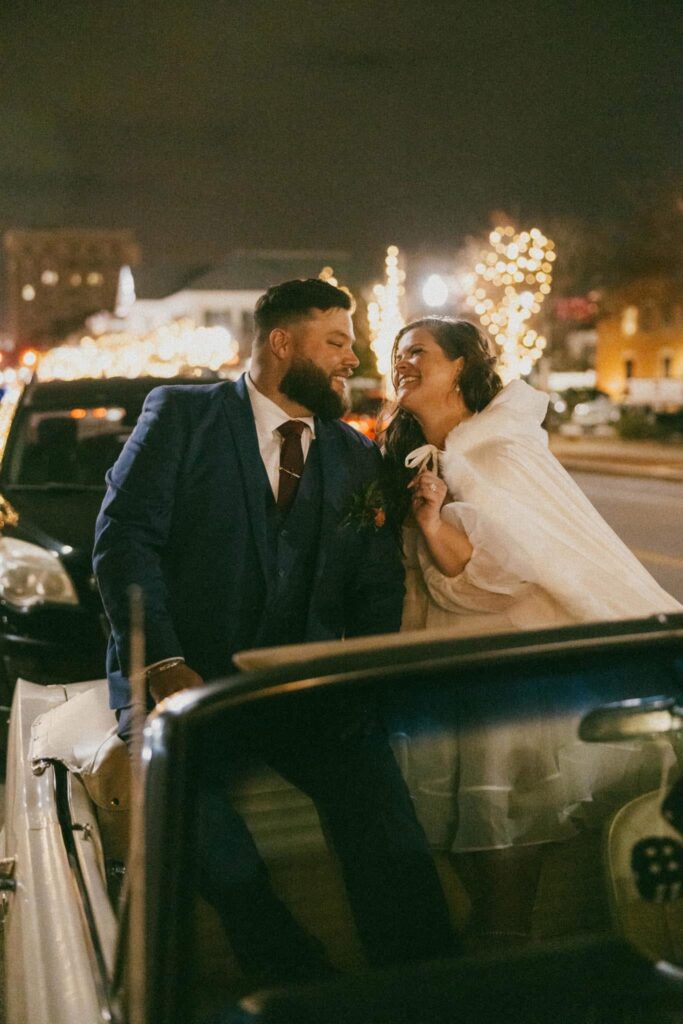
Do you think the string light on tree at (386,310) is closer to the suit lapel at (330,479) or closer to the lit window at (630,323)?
the suit lapel at (330,479)

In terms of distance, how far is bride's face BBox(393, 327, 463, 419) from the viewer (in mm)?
3750

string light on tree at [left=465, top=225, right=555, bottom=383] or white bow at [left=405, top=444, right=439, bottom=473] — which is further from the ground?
string light on tree at [left=465, top=225, right=555, bottom=383]

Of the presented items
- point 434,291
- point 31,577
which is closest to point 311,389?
point 31,577

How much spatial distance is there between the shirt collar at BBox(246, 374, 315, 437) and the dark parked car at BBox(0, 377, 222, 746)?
2804 mm

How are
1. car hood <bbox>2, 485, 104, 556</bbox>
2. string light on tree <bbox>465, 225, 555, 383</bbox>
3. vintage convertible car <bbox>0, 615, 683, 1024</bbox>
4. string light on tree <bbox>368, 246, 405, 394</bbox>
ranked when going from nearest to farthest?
vintage convertible car <bbox>0, 615, 683, 1024</bbox>
car hood <bbox>2, 485, 104, 556</bbox>
string light on tree <bbox>465, 225, 555, 383</bbox>
string light on tree <bbox>368, 246, 405, 394</bbox>

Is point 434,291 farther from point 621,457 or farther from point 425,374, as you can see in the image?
point 621,457

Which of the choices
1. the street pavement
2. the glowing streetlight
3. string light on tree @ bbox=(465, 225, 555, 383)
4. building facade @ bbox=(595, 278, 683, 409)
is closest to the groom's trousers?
the glowing streetlight

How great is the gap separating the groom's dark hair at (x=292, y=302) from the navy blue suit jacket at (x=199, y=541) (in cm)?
27

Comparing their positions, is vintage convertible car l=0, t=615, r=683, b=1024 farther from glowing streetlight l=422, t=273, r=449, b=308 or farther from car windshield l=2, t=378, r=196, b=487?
glowing streetlight l=422, t=273, r=449, b=308

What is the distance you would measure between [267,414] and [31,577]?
3.11 metres

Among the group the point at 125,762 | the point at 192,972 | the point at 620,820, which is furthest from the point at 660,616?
the point at 125,762

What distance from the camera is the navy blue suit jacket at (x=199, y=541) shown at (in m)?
3.27

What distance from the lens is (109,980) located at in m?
1.85

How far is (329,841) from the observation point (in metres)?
2.02
